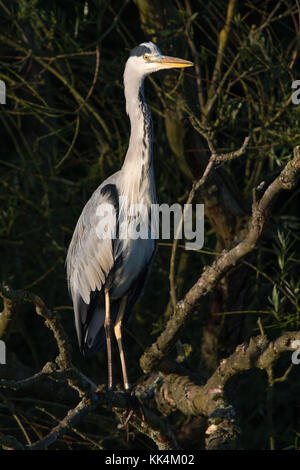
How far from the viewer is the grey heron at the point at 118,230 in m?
3.32

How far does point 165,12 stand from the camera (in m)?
3.54

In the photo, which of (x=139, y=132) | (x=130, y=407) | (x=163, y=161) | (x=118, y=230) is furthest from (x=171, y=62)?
(x=130, y=407)

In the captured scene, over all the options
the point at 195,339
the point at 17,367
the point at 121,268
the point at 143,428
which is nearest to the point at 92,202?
the point at 121,268

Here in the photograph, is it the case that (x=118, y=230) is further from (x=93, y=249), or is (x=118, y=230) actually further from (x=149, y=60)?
(x=149, y=60)

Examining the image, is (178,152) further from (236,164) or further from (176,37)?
(236,164)

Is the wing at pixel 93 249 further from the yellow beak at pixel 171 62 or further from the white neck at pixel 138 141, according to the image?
the yellow beak at pixel 171 62

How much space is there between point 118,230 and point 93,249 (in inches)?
Answer: 7.6

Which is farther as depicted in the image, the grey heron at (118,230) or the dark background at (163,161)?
the dark background at (163,161)

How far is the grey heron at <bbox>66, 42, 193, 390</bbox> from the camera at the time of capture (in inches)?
131

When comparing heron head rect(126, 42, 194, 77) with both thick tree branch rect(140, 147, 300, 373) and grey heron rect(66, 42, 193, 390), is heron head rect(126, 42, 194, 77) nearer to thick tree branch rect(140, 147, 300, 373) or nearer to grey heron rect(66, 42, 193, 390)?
grey heron rect(66, 42, 193, 390)

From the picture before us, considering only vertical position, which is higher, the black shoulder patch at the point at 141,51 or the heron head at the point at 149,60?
the black shoulder patch at the point at 141,51

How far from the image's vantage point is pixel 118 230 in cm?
330

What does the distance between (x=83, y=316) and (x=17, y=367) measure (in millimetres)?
477

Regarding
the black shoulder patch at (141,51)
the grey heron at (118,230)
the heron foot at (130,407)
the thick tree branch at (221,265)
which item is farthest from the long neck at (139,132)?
the heron foot at (130,407)
